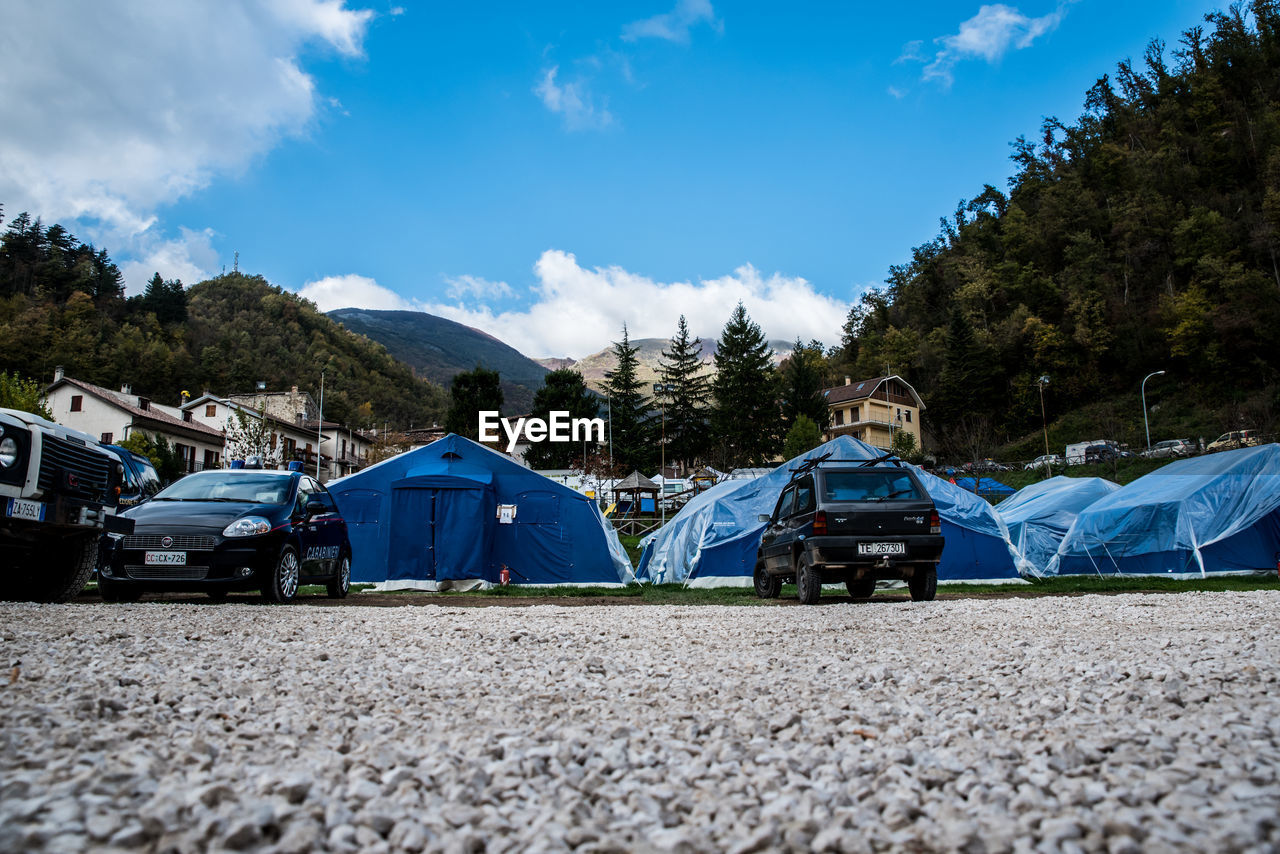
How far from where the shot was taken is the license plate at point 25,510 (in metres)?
6.88

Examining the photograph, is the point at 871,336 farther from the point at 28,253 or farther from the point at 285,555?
the point at 28,253

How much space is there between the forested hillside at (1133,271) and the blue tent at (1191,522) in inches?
1433

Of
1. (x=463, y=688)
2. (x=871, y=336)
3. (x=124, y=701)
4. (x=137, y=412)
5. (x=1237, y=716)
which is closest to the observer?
(x=1237, y=716)

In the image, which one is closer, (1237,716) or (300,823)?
(300,823)

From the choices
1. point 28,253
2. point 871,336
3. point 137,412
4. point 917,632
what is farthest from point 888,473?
point 28,253

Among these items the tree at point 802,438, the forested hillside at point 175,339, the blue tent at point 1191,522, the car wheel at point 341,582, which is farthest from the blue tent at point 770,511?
the forested hillside at point 175,339

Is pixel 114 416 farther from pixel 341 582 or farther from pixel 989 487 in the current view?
pixel 989 487

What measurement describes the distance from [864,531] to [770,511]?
19.1 ft

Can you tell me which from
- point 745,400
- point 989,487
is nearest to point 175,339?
point 745,400

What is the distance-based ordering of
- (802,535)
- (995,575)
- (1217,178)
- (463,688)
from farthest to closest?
(1217,178), (995,575), (802,535), (463,688)

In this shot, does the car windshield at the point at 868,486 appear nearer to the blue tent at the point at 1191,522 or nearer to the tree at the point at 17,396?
the blue tent at the point at 1191,522

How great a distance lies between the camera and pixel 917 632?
644 centimetres

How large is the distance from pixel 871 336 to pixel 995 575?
76.7 metres

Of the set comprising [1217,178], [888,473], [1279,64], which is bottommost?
[888,473]
